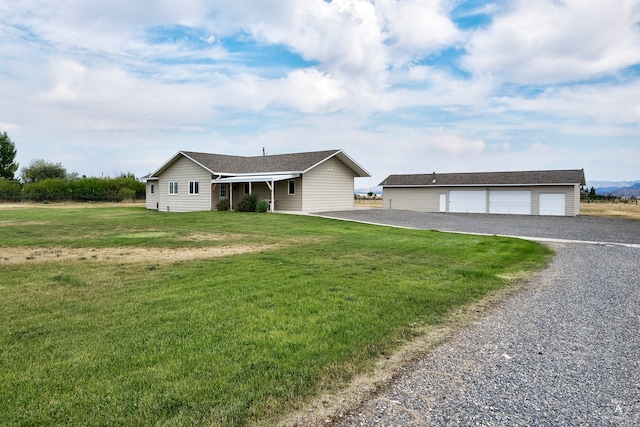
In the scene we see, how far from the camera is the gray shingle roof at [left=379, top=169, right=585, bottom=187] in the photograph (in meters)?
30.8

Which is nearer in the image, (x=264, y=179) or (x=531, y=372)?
(x=531, y=372)

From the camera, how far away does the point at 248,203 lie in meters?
27.3

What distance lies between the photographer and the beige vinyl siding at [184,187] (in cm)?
3008

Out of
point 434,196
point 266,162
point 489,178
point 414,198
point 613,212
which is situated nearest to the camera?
point 266,162

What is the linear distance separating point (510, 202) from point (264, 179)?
19231 millimetres

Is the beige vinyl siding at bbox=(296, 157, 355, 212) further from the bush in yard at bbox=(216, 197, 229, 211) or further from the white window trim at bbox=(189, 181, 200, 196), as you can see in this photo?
the white window trim at bbox=(189, 181, 200, 196)

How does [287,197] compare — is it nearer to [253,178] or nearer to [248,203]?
[253,178]

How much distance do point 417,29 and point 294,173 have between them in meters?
12.9

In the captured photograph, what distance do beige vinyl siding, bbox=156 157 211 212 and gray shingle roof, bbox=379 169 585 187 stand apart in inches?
664

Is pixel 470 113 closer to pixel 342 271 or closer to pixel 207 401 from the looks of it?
pixel 342 271

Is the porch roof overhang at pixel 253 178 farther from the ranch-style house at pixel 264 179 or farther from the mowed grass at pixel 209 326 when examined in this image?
the mowed grass at pixel 209 326

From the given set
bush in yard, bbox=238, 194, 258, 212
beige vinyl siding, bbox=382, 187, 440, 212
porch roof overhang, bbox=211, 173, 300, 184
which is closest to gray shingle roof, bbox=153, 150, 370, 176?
porch roof overhang, bbox=211, 173, 300, 184

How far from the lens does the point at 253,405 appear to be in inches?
121

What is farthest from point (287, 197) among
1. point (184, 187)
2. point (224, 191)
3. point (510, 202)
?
point (510, 202)
